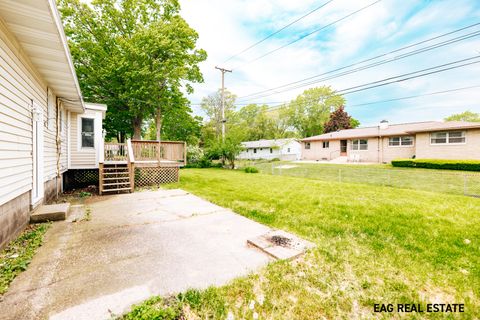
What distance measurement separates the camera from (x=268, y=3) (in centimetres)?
1026

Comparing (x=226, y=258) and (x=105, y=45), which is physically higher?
(x=105, y=45)

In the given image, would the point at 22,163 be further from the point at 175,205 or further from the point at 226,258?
the point at 226,258

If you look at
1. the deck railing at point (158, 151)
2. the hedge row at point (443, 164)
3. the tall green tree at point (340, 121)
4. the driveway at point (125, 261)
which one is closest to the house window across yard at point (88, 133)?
the deck railing at point (158, 151)

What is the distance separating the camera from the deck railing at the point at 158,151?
363 inches

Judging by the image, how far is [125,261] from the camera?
2.77 metres

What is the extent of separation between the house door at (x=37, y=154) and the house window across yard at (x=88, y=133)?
4.56 meters

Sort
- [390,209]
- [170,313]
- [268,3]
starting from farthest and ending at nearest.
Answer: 1. [268,3]
2. [390,209]
3. [170,313]

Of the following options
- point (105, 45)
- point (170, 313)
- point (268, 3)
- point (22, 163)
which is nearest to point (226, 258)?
point (170, 313)

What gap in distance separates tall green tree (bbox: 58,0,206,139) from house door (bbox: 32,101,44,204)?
11729 millimetres

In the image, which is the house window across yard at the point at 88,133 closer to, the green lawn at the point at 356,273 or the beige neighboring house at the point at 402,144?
the green lawn at the point at 356,273

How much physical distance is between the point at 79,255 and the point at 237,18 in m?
13.6

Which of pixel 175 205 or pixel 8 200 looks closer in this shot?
pixel 8 200

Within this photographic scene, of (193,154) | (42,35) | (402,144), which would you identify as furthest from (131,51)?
(402,144)

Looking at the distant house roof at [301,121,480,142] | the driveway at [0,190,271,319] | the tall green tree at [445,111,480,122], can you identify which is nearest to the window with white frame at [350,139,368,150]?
the distant house roof at [301,121,480,142]
